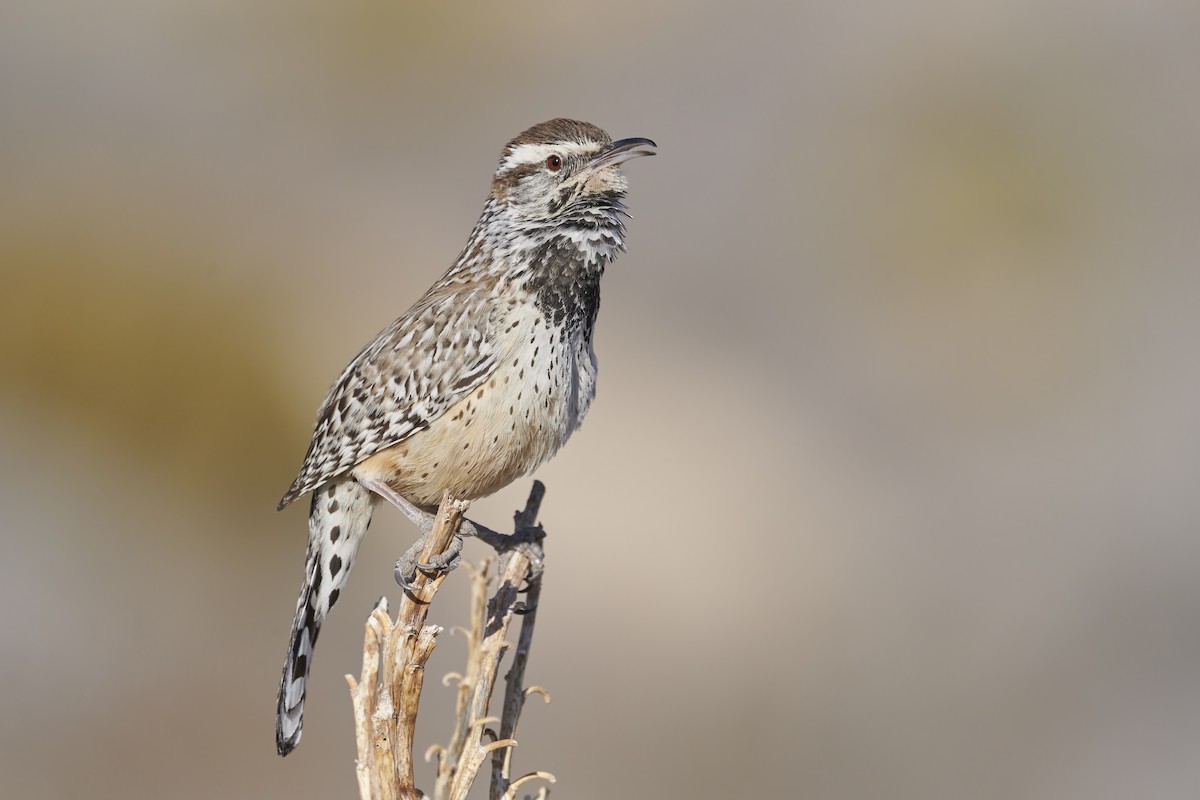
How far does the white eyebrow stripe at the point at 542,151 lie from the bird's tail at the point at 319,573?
38.8 inches

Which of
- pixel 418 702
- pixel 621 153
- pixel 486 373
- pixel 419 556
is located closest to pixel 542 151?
pixel 621 153

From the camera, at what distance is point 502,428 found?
3.36 metres

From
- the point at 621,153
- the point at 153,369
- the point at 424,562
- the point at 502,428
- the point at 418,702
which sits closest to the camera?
the point at 418,702

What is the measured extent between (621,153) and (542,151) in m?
0.22

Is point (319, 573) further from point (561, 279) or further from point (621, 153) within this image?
point (621, 153)

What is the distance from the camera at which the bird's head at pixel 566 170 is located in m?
3.49

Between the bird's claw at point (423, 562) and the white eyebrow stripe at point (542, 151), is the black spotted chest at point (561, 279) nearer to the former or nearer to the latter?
the white eyebrow stripe at point (542, 151)

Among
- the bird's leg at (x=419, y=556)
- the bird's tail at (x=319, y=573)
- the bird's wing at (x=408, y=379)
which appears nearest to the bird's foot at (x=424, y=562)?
the bird's leg at (x=419, y=556)

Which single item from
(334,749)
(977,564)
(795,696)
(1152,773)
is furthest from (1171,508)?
(334,749)

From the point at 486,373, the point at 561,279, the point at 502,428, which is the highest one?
the point at 561,279

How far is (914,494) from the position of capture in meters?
8.27

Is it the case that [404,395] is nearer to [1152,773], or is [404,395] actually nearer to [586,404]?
[586,404]

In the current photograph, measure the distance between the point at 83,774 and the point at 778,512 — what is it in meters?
3.99

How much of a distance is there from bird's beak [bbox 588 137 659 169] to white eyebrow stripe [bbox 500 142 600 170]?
0.12 ft
